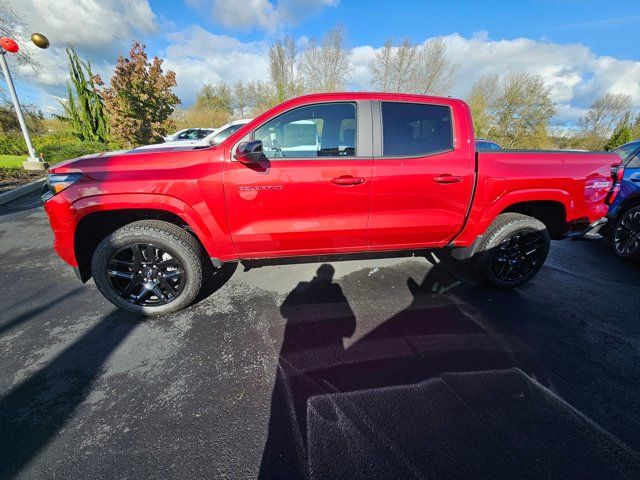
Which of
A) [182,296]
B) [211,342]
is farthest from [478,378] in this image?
[182,296]

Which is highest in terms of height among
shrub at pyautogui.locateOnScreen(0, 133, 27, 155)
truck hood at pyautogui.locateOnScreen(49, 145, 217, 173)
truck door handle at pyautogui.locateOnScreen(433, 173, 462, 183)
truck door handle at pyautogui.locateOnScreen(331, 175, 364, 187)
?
shrub at pyautogui.locateOnScreen(0, 133, 27, 155)

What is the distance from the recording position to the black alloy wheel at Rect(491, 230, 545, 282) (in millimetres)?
3041

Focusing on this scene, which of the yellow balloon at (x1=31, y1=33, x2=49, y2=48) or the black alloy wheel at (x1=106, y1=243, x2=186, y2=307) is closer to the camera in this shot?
the black alloy wheel at (x1=106, y1=243, x2=186, y2=307)

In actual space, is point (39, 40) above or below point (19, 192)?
above

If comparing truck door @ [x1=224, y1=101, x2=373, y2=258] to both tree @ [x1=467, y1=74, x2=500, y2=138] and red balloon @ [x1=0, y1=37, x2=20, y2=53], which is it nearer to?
red balloon @ [x1=0, y1=37, x2=20, y2=53]

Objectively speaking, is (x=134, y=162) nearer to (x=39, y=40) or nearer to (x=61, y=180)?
(x=61, y=180)

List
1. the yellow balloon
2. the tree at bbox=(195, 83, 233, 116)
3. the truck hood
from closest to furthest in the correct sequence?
the truck hood
the yellow balloon
the tree at bbox=(195, 83, 233, 116)

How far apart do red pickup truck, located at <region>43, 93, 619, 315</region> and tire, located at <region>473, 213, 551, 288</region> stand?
0.03m

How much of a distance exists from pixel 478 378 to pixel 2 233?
7.20m

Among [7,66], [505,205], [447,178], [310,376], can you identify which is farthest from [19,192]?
[505,205]

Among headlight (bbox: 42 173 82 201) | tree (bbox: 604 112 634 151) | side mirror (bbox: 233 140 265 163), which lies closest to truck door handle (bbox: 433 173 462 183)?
side mirror (bbox: 233 140 265 163)

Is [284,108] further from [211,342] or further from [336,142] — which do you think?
[211,342]

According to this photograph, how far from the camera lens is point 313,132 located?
100 inches

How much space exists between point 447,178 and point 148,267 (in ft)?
9.67
